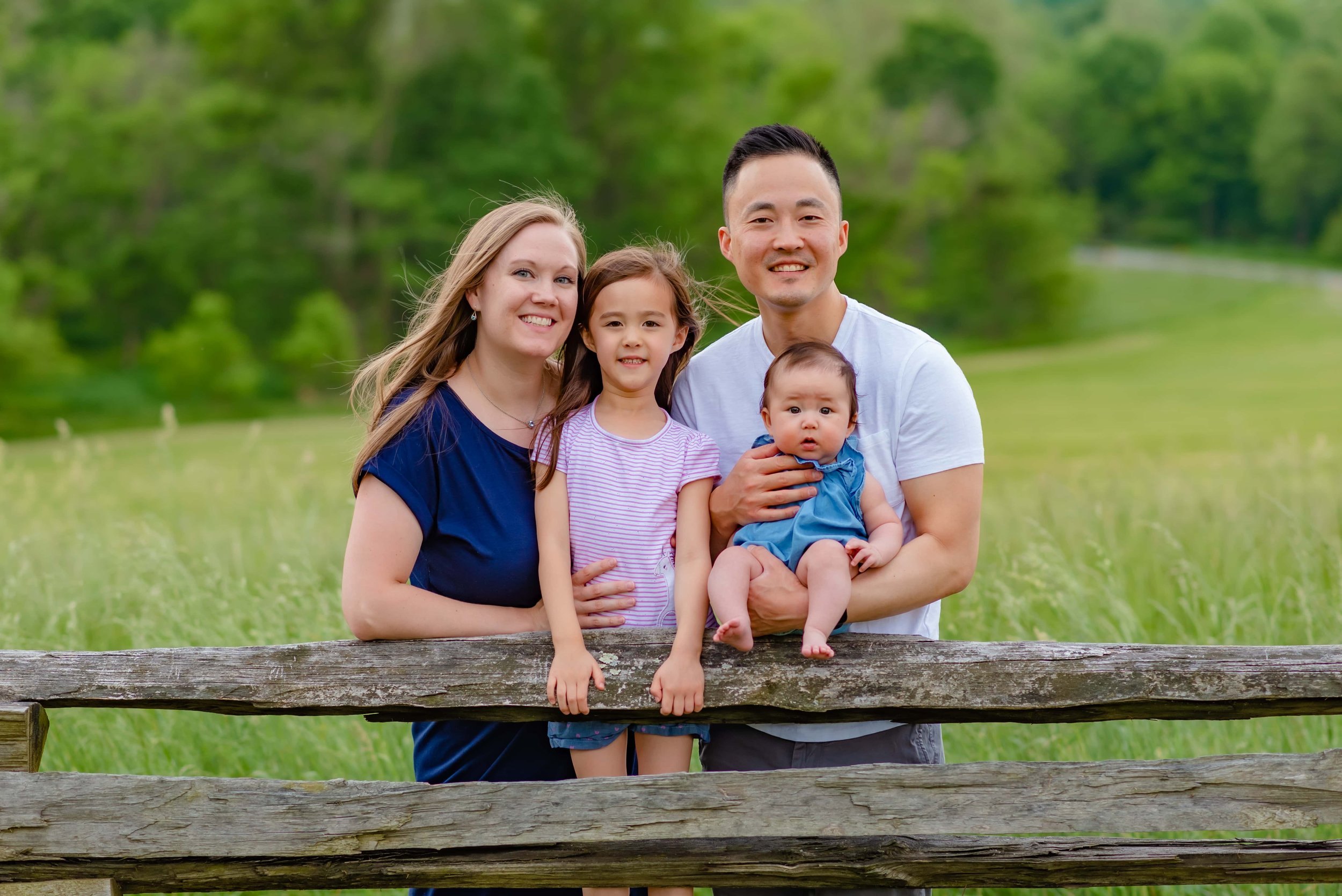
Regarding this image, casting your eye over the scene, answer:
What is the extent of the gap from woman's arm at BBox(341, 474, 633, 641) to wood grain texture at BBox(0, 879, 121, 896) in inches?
33.7

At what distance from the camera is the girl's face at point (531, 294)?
9.00ft

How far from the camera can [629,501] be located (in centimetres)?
270

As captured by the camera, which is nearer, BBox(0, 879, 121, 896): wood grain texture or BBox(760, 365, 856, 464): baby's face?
BBox(760, 365, 856, 464): baby's face

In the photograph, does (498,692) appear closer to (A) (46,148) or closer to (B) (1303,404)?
(B) (1303,404)

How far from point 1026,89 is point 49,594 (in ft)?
196

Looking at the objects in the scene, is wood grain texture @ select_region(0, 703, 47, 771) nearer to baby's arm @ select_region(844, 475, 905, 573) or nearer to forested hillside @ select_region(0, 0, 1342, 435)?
baby's arm @ select_region(844, 475, 905, 573)

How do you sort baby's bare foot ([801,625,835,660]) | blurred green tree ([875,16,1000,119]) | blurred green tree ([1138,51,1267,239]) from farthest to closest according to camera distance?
1. blurred green tree ([1138,51,1267,239])
2. blurred green tree ([875,16,1000,119])
3. baby's bare foot ([801,625,835,660])

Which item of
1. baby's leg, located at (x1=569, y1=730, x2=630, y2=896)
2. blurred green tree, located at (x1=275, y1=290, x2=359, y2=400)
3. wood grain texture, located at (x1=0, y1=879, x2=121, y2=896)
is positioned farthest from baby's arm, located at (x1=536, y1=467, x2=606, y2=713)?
blurred green tree, located at (x1=275, y1=290, x2=359, y2=400)

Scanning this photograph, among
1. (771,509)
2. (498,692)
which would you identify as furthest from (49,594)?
(771,509)

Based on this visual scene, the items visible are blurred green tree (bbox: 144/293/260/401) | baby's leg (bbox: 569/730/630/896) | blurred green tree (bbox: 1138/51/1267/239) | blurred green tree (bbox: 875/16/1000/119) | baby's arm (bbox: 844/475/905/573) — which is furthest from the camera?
blurred green tree (bbox: 1138/51/1267/239)

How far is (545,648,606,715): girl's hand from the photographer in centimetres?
254

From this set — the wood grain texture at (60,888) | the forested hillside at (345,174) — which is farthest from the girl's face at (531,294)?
the forested hillside at (345,174)

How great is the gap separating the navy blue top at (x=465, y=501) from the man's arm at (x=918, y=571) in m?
0.56

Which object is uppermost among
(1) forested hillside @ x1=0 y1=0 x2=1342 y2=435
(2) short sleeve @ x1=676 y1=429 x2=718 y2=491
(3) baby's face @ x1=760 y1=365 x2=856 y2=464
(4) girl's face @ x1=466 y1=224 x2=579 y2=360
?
(1) forested hillside @ x1=0 y1=0 x2=1342 y2=435
